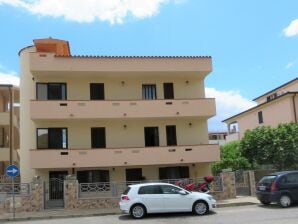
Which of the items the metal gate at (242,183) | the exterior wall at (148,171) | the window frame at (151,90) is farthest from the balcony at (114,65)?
the metal gate at (242,183)

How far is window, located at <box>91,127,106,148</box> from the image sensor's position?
1243 inches

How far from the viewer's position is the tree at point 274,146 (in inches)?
1292

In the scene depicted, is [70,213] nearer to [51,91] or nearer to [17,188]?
[17,188]

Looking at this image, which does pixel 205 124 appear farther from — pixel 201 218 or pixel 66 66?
pixel 201 218

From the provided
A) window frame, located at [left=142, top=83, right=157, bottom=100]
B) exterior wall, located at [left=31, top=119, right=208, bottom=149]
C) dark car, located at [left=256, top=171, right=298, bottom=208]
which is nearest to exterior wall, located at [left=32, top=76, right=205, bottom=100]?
window frame, located at [left=142, top=83, right=157, bottom=100]

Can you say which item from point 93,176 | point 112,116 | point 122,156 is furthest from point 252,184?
point 93,176

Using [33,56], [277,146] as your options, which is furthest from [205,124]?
[33,56]

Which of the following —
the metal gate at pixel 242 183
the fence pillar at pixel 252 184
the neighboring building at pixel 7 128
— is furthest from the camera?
the neighboring building at pixel 7 128

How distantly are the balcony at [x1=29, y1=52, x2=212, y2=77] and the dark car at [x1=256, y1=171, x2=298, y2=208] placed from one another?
1116 centimetres

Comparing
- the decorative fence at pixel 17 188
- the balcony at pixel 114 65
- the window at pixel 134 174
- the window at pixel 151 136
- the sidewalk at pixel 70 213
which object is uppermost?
the balcony at pixel 114 65

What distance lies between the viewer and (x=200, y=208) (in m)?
21.1

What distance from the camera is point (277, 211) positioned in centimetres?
2050

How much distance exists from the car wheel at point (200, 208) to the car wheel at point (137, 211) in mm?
2386

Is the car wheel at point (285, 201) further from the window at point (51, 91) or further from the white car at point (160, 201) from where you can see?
the window at point (51, 91)
